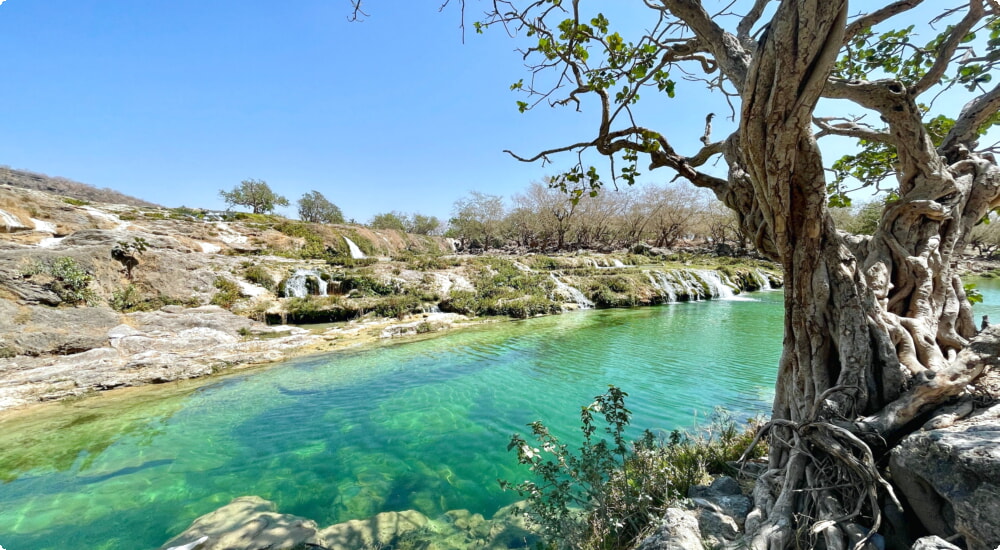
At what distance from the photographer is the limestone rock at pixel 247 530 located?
3.41 metres

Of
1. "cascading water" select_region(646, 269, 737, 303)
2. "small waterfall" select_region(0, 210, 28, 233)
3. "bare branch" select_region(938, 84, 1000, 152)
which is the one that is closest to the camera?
"bare branch" select_region(938, 84, 1000, 152)

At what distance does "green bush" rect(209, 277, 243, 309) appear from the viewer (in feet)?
50.8

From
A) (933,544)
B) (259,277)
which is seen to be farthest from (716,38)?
(259,277)

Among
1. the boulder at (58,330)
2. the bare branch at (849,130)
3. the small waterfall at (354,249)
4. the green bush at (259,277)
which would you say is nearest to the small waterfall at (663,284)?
the bare branch at (849,130)

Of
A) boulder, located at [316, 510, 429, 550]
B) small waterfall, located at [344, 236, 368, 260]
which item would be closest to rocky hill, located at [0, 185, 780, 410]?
small waterfall, located at [344, 236, 368, 260]

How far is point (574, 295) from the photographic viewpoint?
71.4 ft

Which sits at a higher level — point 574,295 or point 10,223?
point 10,223

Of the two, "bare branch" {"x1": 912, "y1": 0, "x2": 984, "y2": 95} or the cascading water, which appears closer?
"bare branch" {"x1": 912, "y1": 0, "x2": 984, "y2": 95}

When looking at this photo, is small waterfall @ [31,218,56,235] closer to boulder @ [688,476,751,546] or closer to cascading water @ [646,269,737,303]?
boulder @ [688,476,751,546]

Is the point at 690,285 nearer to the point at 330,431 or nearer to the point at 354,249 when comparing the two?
the point at 330,431

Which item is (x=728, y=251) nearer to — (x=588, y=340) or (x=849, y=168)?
(x=588, y=340)

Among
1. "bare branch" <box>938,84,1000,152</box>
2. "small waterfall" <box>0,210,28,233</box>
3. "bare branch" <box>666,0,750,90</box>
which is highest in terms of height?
"small waterfall" <box>0,210,28,233</box>

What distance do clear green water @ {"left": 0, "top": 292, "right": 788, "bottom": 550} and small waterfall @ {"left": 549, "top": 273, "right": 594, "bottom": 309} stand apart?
9.58 meters

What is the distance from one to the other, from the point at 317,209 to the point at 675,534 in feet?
191
